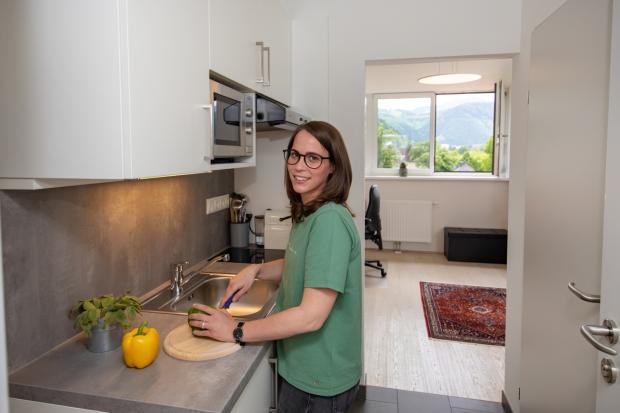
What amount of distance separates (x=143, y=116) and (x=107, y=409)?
704 mm

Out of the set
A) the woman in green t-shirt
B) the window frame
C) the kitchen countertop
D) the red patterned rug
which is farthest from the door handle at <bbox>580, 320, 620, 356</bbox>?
the window frame

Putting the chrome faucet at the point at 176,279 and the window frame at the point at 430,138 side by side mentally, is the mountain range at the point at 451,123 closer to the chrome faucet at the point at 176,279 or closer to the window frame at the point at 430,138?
the window frame at the point at 430,138

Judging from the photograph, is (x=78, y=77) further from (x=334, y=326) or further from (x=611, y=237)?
(x=611, y=237)

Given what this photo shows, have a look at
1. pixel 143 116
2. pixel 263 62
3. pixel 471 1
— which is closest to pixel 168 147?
pixel 143 116

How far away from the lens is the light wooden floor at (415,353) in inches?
106

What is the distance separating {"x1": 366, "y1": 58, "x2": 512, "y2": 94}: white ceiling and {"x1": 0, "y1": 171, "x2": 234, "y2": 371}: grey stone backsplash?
319cm

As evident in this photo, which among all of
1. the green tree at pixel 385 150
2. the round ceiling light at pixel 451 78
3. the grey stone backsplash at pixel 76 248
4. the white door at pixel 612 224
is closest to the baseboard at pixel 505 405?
the white door at pixel 612 224

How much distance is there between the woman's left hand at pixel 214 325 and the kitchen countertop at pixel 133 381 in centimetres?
6

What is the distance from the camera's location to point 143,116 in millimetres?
1033

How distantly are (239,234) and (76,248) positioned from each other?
1276 millimetres

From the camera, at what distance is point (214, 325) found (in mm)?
1257

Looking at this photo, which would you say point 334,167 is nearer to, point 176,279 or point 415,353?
point 176,279

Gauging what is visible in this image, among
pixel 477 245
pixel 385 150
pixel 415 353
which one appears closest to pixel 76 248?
pixel 415 353

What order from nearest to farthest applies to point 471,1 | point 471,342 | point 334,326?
point 334,326 < point 471,1 < point 471,342
